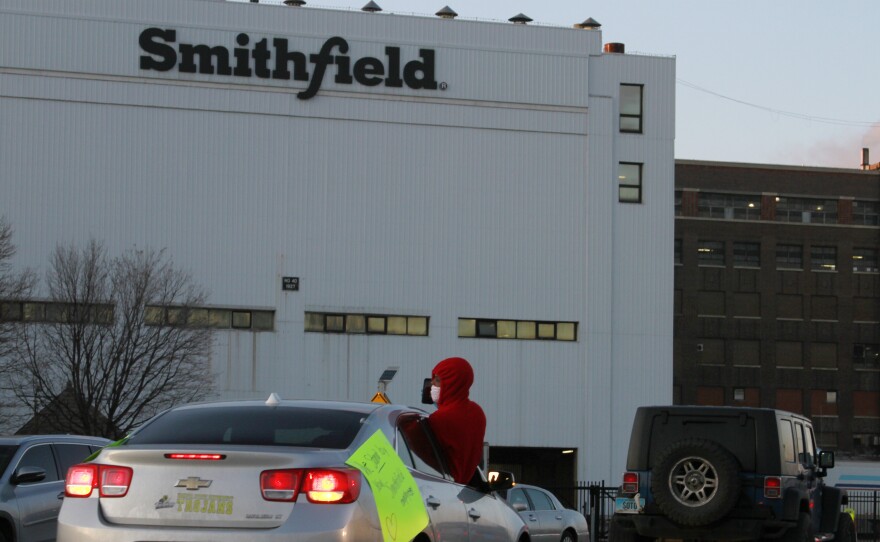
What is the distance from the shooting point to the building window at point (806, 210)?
302 feet

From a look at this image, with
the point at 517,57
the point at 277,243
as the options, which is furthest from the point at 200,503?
the point at 517,57

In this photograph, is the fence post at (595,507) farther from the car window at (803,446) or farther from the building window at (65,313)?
the building window at (65,313)

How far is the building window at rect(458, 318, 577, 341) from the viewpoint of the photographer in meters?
48.3

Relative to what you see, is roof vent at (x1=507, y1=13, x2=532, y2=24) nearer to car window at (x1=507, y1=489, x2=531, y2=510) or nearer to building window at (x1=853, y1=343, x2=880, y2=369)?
car window at (x1=507, y1=489, x2=531, y2=510)

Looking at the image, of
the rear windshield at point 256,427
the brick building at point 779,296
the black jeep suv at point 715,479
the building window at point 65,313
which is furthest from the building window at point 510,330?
the brick building at point 779,296

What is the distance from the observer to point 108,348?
41625 mm

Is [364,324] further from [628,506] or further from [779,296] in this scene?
[779,296]

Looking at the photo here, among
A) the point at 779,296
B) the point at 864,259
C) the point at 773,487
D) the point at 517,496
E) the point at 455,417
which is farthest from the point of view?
the point at 864,259

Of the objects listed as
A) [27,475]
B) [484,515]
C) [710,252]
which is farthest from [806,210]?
[484,515]

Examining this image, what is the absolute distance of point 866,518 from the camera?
41000mm

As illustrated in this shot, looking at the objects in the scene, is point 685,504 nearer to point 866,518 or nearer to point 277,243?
point 866,518

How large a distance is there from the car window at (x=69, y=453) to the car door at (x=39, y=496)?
131mm

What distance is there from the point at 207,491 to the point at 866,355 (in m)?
88.8

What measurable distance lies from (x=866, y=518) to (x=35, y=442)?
104 feet
